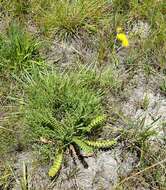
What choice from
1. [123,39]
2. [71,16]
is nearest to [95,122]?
[123,39]

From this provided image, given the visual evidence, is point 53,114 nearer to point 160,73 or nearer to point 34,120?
point 34,120

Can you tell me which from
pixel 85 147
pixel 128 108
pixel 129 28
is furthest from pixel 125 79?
pixel 85 147

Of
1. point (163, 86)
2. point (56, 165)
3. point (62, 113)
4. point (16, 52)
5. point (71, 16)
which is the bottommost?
point (56, 165)

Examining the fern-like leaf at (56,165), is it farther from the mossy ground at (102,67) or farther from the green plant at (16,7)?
the green plant at (16,7)

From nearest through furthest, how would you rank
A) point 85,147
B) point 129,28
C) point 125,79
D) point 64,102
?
point 85,147
point 64,102
point 125,79
point 129,28

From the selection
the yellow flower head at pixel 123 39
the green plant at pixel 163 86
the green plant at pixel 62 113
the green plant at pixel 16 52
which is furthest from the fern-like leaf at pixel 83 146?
the yellow flower head at pixel 123 39

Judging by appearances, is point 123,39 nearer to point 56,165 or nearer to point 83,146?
point 83,146
